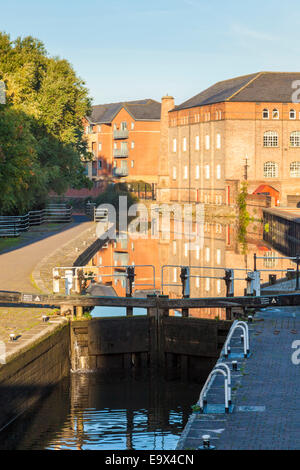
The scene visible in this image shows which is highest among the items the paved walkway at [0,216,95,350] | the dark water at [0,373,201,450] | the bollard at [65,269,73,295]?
the bollard at [65,269,73,295]

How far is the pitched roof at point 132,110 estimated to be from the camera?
106m

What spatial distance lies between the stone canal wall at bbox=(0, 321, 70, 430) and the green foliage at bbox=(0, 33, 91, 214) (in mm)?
26326

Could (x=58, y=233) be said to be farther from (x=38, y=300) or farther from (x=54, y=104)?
(x=38, y=300)

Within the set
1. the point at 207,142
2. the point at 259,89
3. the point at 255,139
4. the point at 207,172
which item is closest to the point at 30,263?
the point at 255,139

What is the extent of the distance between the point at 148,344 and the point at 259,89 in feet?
221

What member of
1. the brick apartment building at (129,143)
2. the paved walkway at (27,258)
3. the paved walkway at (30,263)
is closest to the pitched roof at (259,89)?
the brick apartment building at (129,143)

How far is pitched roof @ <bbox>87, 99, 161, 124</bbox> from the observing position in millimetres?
106500

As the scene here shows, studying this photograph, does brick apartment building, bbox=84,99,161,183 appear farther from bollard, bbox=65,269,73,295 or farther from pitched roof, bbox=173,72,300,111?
bollard, bbox=65,269,73,295

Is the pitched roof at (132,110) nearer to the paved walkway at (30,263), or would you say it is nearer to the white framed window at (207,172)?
the white framed window at (207,172)

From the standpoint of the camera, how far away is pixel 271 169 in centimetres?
8325

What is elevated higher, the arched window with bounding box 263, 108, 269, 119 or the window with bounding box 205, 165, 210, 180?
the arched window with bounding box 263, 108, 269, 119

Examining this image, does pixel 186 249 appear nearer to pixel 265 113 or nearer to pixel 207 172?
pixel 265 113

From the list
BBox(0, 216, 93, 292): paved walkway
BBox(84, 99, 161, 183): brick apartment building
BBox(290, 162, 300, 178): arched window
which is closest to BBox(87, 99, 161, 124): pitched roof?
BBox(84, 99, 161, 183): brick apartment building
